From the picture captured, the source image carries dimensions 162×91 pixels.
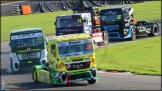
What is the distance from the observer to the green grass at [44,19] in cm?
4144

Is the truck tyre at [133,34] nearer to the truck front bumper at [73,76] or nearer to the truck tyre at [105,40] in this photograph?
the truck tyre at [105,40]

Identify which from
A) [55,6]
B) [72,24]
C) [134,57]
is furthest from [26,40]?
[55,6]

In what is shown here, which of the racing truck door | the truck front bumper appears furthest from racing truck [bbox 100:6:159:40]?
the truck front bumper

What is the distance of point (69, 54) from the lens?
1711cm

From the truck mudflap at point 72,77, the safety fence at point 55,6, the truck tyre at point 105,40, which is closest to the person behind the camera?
the truck mudflap at point 72,77

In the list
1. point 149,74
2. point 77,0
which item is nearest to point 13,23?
point 77,0

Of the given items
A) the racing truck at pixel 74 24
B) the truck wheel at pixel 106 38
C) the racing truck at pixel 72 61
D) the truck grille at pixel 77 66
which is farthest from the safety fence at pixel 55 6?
the truck grille at pixel 77 66

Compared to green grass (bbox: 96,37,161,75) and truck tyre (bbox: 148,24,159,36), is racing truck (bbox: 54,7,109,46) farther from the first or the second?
truck tyre (bbox: 148,24,159,36)

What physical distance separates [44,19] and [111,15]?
48.2ft

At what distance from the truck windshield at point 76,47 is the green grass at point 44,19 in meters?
21.1

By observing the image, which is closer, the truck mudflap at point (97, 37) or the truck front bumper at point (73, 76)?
the truck front bumper at point (73, 76)

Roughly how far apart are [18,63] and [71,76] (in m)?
6.46

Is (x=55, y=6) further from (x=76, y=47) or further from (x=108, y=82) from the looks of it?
(x=76, y=47)

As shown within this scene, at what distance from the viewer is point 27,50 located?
22953mm
